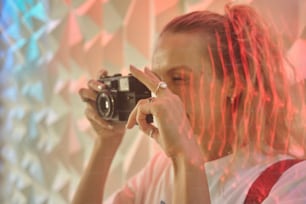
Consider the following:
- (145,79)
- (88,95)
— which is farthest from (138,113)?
(88,95)

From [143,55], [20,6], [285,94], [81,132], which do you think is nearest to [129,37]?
[143,55]

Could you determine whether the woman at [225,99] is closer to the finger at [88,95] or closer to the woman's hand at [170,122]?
the woman's hand at [170,122]

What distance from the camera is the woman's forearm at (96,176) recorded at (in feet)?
1.72

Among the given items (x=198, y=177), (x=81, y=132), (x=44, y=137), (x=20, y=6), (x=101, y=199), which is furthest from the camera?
(x=20, y=6)

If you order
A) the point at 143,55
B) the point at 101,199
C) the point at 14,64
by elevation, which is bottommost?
the point at 101,199

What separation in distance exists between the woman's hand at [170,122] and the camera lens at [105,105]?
98 mm

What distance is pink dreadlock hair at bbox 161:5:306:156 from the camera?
414 mm

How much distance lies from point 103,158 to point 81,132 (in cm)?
24

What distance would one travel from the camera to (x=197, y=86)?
43cm

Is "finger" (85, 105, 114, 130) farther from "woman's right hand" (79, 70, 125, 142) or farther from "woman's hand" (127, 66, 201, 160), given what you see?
"woman's hand" (127, 66, 201, 160)

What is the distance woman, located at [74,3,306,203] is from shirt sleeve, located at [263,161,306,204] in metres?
0.02

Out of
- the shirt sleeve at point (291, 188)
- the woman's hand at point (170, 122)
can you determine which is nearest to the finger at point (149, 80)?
the woman's hand at point (170, 122)

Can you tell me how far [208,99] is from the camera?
43cm

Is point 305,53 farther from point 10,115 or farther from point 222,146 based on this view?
point 10,115
